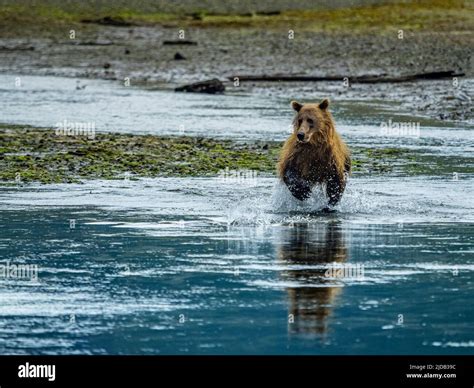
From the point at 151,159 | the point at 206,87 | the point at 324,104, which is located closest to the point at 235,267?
the point at 324,104

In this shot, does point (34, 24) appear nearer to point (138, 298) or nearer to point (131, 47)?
point (131, 47)

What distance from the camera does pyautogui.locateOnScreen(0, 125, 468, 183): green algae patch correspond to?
19703 mm

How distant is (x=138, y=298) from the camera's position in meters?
11.1

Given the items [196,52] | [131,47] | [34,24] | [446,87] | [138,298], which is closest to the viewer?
[138,298]

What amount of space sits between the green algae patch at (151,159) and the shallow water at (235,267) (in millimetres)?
871

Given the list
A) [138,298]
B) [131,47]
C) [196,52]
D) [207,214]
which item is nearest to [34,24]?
[131,47]

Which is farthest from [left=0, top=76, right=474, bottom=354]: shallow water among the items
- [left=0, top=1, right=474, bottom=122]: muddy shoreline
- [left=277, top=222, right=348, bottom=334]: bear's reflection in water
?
[left=0, top=1, right=474, bottom=122]: muddy shoreline

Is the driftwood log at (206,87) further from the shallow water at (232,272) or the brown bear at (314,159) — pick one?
the brown bear at (314,159)

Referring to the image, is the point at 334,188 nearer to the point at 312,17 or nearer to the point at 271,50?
the point at 271,50

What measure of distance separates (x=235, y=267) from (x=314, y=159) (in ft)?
13.8

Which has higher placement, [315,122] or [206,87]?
[206,87]

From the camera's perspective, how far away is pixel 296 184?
1627cm

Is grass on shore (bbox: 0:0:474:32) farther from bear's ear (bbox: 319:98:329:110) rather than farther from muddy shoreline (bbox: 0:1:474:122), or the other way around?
bear's ear (bbox: 319:98:329:110)
